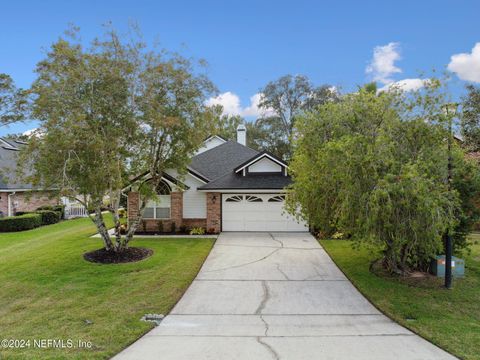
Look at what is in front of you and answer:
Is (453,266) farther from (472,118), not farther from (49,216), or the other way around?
(49,216)

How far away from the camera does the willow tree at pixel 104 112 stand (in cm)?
966

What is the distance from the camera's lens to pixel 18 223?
63.3 ft

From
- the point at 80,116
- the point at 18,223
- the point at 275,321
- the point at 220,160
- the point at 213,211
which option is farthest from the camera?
the point at 220,160

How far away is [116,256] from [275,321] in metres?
7.15

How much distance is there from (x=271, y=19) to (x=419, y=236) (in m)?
12.0

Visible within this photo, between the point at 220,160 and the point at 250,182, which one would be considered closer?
the point at 250,182

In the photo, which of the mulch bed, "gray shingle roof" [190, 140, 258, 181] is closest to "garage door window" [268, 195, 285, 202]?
"gray shingle roof" [190, 140, 258, 181]

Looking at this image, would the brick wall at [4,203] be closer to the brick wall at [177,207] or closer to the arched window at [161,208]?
the arched window at [161,208]

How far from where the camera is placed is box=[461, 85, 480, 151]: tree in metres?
15.5

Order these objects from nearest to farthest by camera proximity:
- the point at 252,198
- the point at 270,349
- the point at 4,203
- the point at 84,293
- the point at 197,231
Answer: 1. the point at 270,349
2. the point at 84,293
3. the point at 197,231
4. the point at 252,198
5. the point at 4,203

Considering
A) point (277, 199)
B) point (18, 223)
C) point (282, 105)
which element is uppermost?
point (282, 105)

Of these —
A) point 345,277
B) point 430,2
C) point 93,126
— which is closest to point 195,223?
point 93,126

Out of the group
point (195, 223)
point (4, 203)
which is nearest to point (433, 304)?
point (195, 223)

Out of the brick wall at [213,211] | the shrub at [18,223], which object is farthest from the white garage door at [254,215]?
the shrub at [18,223]
